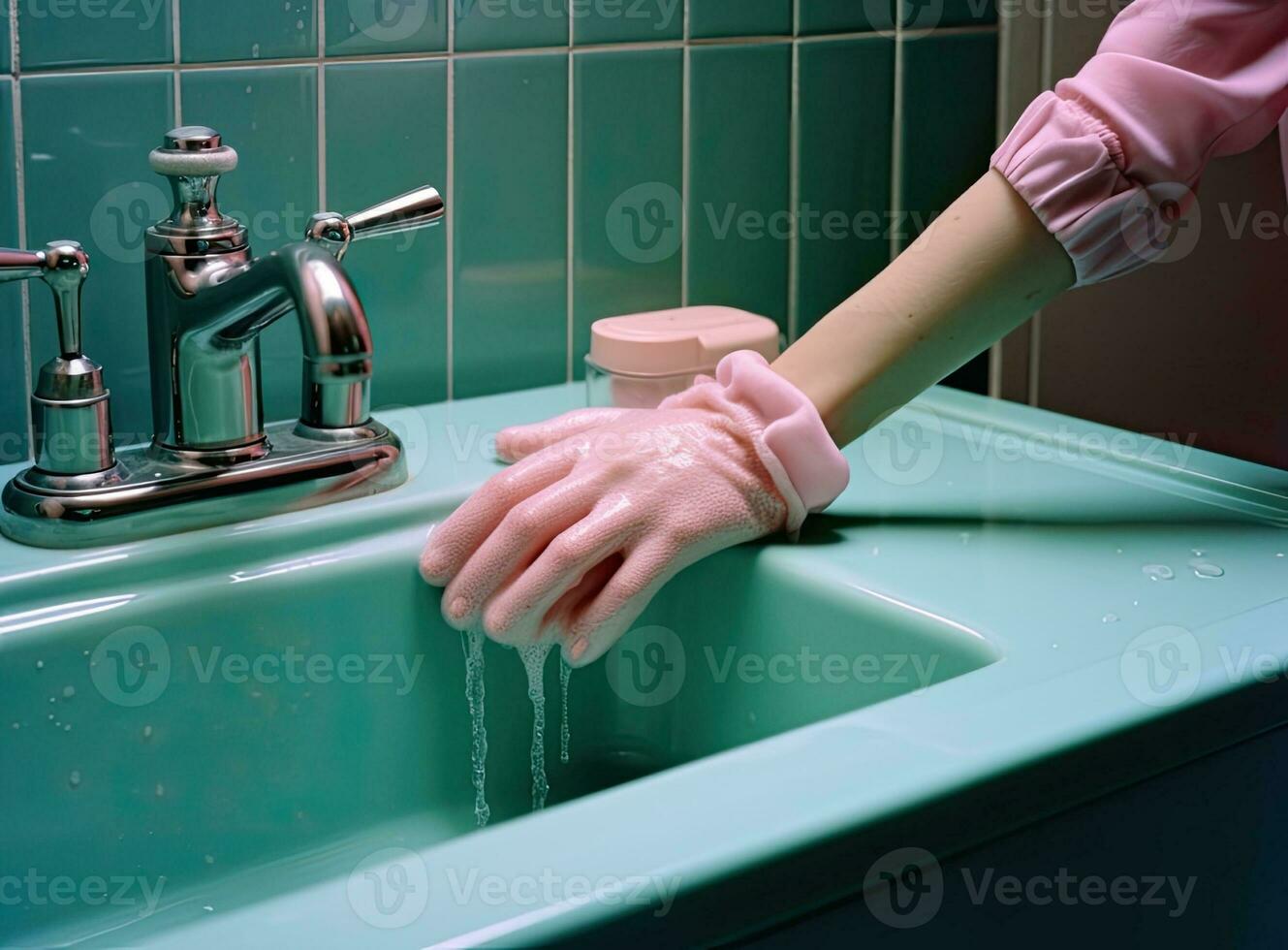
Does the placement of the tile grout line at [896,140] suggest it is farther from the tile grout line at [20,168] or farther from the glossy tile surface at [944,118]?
the tile grout line at [20,168]

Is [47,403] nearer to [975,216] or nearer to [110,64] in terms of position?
[110,64]

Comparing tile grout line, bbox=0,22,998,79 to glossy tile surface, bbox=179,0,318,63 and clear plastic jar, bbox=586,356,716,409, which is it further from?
clear plastic jar, bbox=586,356,716,409

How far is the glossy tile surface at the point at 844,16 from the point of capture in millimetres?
1037

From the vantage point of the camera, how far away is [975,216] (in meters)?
0.76

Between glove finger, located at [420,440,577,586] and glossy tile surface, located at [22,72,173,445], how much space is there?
23cm

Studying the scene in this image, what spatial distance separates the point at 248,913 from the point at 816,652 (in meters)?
0.36

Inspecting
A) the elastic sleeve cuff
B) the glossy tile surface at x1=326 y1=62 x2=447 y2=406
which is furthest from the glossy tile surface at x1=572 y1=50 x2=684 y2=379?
the elastic sleeve cuff

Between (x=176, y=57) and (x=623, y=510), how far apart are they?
360mm

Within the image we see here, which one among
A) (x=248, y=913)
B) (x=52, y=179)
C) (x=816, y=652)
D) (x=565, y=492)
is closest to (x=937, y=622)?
(x=816, y=652)

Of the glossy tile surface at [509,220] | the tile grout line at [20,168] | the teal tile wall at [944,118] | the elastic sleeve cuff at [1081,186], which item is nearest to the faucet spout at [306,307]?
the tile grout line at [20,168]

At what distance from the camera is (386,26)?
0.87 metres

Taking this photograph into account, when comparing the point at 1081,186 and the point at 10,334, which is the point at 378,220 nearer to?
the point at 10,334

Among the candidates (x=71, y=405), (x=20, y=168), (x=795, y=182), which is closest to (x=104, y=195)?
(x=20, y=168)

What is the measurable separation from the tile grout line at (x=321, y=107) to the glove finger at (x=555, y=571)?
300 mm
